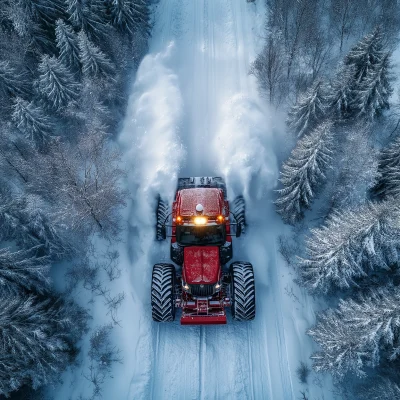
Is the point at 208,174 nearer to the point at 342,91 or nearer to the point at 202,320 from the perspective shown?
the point at 202,320

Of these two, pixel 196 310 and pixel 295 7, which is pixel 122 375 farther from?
pixel 295 7

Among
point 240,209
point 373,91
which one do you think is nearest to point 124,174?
point 240,209

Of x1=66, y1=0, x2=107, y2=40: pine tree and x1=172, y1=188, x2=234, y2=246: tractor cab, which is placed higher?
x1=66, y1=0, x2=107, y2=40: pine tree

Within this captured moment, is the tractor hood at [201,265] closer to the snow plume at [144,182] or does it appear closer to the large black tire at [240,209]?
the snow plume at [144,182]

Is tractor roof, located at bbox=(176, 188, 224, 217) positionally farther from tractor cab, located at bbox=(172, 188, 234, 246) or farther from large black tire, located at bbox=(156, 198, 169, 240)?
large black tire, located at bbox=(156, 198, 169, 240)

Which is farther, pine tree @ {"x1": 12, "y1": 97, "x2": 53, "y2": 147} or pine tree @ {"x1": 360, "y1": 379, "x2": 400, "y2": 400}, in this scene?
pine tree @ {"x1": 12, "y1": 97, "x2": 53, "y2": 147}

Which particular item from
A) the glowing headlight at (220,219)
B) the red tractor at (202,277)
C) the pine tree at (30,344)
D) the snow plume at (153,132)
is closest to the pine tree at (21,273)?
the pine tree at (30,344)

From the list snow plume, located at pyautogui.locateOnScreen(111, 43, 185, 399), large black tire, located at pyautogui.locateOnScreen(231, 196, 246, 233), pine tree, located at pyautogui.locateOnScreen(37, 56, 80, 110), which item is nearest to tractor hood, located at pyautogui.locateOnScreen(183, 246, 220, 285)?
snow plume, located at pyautogui.locateOnScreen(111, 43, 185, 399)
